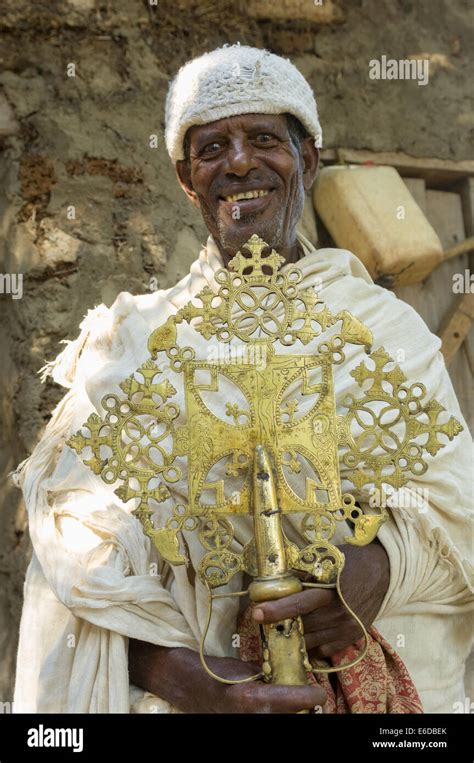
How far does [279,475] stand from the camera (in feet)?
7.65

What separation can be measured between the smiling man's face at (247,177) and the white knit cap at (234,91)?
23mm

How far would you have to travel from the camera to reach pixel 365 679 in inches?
97.4

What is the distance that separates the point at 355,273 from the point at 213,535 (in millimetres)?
877

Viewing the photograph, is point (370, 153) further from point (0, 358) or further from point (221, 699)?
point (221, 699)

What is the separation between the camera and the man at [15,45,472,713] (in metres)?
2.47

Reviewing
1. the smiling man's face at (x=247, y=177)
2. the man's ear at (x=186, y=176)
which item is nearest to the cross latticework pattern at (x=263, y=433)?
the smiling man's face at (x=247, y=177)

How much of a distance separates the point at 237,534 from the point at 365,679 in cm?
33

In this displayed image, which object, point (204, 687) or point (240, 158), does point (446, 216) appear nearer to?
point (240, 158)

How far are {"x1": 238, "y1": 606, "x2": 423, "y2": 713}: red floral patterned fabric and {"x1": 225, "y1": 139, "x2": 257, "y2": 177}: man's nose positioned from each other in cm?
85

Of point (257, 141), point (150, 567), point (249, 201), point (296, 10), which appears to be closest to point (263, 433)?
point (150, 567)

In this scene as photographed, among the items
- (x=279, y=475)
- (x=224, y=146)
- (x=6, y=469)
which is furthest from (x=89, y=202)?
(x=279, y=475)

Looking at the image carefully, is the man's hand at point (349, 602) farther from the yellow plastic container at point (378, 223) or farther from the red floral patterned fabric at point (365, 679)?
the yellow plastic container at point (378, 223)

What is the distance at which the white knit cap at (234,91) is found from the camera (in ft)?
9.25

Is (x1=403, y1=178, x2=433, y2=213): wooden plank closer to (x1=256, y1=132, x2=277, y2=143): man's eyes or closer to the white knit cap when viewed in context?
the white knit cap
